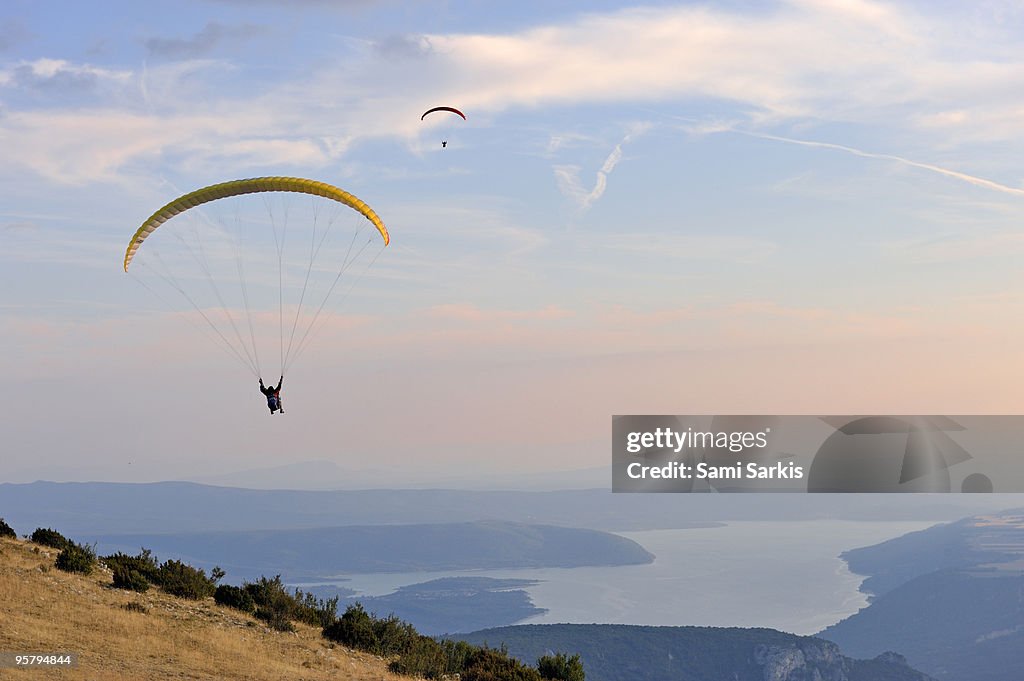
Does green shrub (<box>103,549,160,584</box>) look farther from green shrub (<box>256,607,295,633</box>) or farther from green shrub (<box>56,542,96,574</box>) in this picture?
green shrub (<box>256,607,295,633</box>)

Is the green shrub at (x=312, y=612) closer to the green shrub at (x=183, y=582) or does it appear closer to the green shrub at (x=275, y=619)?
the green shrub at (x=275, y=619)

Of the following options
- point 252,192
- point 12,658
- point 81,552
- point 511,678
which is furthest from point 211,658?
point 252,192

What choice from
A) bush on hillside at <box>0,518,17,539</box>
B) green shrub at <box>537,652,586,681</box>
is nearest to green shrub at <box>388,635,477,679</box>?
green shrub at <box>537,652,586,681</box>

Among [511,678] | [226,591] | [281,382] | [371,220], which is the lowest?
[511,678]

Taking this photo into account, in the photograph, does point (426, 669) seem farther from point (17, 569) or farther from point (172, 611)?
point (17, 569)

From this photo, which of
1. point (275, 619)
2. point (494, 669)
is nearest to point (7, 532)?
point (275, 619)

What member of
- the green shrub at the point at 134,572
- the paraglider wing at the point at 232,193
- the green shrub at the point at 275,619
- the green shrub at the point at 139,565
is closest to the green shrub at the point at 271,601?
the green shrub at the point at 275,619
